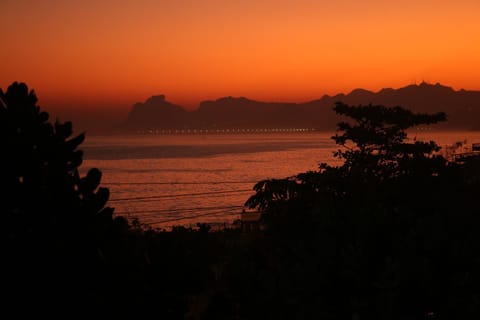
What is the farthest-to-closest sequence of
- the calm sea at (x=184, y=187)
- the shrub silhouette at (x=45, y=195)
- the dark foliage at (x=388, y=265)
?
the calm sea at (x=184, y=187) < the dark foliage at (x=388, y=265) < the shrub silhouette at (x=45, y=195)

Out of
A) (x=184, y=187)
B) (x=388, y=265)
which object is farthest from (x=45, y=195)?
(x=184, y=187)

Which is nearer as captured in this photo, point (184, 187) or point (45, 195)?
point (45, 195)

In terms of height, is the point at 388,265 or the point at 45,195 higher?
the point at 45,195

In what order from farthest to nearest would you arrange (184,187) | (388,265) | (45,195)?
(184,187) → (388,265) → (45,195)

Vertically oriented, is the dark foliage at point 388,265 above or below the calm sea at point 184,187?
above

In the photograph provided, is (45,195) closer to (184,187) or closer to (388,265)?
(388,265)

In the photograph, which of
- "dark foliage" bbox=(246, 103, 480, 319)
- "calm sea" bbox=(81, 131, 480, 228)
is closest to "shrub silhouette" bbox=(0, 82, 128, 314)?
"dark foliage" bbox=(246, 103, 480, 319)

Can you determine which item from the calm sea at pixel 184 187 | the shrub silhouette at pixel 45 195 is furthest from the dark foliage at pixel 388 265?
the calm sea at pixel 184 187

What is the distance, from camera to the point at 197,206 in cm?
7769

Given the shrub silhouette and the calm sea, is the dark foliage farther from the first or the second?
the calm sea

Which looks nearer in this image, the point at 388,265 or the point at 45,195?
the point at 45,195

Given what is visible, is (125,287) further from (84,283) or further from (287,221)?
(287,221)

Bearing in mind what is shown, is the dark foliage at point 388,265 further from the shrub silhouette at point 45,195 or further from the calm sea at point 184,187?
the calm sea at point 184,187

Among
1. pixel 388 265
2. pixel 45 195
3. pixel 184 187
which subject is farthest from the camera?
pixel 184 187
